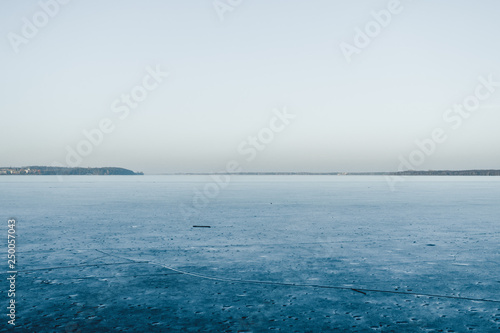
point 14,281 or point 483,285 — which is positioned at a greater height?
point 14,281

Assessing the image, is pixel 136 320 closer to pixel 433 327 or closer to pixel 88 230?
pixel 433 327

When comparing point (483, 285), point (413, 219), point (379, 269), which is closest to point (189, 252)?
point (379, 269)

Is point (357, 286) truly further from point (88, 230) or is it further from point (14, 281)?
point (88, 230)

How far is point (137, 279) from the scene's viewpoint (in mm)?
10852

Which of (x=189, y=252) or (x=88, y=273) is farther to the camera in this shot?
(x=189, y=252)

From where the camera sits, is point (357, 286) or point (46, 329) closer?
point (46, 329)

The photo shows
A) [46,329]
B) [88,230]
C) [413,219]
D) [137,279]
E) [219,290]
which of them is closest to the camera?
[46,329]

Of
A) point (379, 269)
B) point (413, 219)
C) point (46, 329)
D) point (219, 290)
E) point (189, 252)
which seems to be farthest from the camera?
point (413, 219)

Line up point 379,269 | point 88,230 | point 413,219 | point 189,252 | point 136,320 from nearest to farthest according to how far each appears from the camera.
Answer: point 136,320
point 379,269
point 189,252
point 88,230
point 413,219

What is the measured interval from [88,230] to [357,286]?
14247 millimetres

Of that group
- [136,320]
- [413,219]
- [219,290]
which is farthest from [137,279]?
[413,219]

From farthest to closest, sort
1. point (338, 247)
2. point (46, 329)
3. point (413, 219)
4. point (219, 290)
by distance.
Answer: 1. point (413, 219)
2. point (338, 247)
3. point (219, 290)
4. point (46, 329)

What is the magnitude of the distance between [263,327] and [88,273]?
6043 mm

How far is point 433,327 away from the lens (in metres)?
7.52
